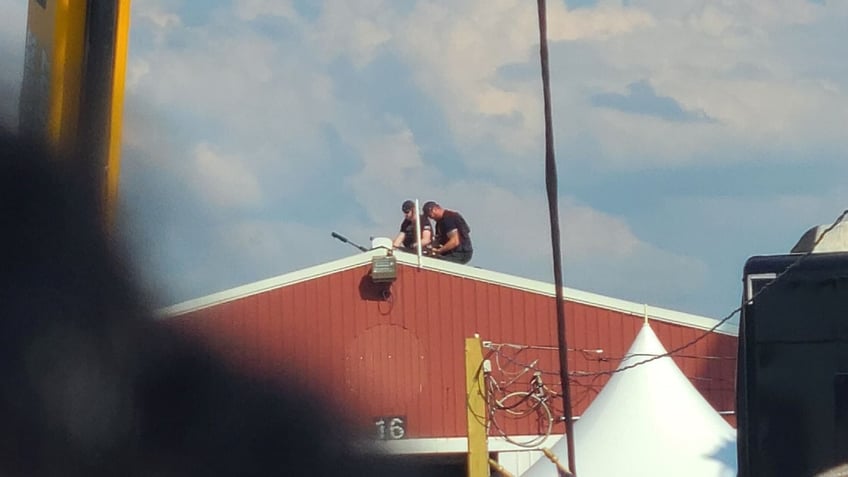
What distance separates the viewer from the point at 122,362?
996 millimetres

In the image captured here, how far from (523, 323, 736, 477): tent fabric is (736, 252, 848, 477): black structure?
68.5 inches

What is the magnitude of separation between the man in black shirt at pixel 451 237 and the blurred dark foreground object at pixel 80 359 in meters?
9.67

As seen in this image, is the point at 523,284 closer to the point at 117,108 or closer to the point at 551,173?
the point at 551,173

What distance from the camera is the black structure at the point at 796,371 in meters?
4.51

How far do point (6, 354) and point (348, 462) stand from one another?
46 centimetres

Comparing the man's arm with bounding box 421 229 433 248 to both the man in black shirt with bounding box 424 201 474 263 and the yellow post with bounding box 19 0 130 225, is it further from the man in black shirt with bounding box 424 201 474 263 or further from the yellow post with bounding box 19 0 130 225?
the yellow post with bounding box 19 0 130 225

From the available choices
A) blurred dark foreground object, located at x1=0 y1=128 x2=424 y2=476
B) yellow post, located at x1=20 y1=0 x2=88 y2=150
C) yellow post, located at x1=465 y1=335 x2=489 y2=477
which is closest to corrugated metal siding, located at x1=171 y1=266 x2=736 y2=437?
yellow post, located at x1=465 y1=335 x2=489 y2=477

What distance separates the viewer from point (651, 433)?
22.2 ft

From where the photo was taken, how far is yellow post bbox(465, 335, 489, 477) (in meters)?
7.23

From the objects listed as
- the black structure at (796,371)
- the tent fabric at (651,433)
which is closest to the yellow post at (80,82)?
the black structure at (796,371)

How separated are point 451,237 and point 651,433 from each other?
5038mm

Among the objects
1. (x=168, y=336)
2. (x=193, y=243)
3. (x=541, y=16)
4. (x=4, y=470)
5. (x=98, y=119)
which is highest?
(x=541, y=16)

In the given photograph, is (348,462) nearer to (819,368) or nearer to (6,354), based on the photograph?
(6,354)

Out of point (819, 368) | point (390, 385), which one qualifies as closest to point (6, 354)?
point (390, 385)
